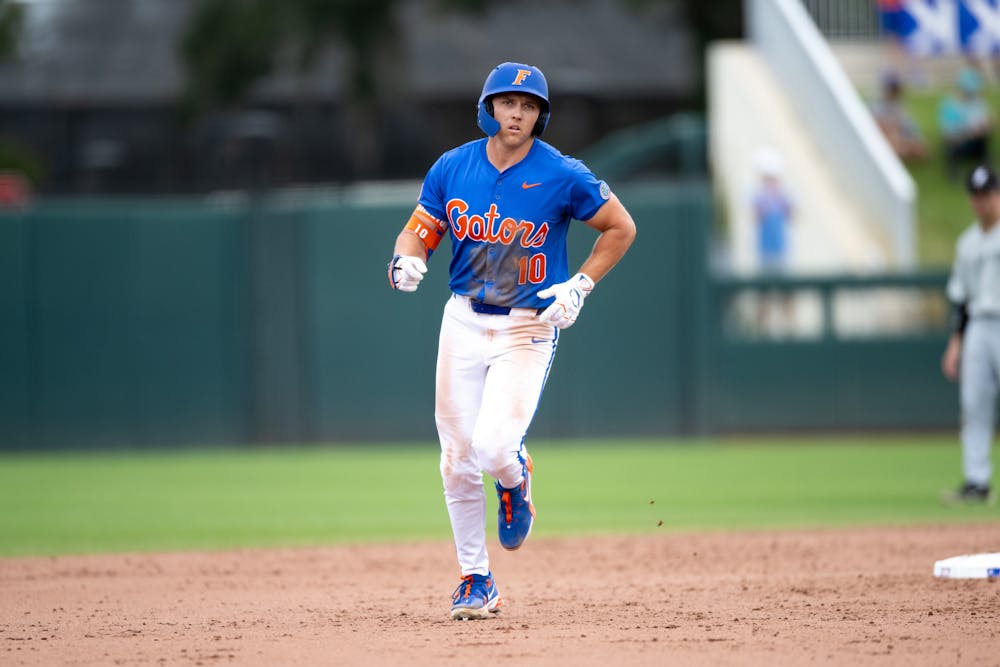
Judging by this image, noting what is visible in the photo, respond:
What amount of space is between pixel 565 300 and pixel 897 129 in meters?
16.7

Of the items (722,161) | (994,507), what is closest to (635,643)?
(994,507)

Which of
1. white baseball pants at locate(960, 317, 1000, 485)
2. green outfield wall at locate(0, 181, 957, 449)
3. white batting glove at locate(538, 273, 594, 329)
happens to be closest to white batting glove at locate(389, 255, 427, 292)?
white batting glove at locate(538, 273, 594, 329)

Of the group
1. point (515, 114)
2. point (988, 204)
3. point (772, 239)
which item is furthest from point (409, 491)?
point (772, 239)

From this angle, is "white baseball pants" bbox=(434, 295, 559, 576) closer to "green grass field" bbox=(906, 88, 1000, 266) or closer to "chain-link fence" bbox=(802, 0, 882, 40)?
"green grass field" bbox=(906, 88, 1000, 266)

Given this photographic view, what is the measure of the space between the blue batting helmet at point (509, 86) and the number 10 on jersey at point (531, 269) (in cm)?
57

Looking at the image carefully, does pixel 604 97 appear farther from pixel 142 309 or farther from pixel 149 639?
pixel 149 639

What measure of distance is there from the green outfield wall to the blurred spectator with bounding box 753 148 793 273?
1.34m

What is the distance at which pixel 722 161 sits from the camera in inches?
845

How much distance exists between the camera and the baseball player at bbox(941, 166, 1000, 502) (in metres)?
10.3

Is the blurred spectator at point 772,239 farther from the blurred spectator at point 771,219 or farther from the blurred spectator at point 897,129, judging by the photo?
the blurred spectator at point 897,129

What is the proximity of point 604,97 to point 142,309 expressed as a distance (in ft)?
86.7

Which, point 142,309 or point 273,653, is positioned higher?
point 142,309

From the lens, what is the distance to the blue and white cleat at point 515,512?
260 inches

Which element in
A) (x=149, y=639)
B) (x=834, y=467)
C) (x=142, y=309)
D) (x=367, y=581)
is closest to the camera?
(x=149, y=639)
